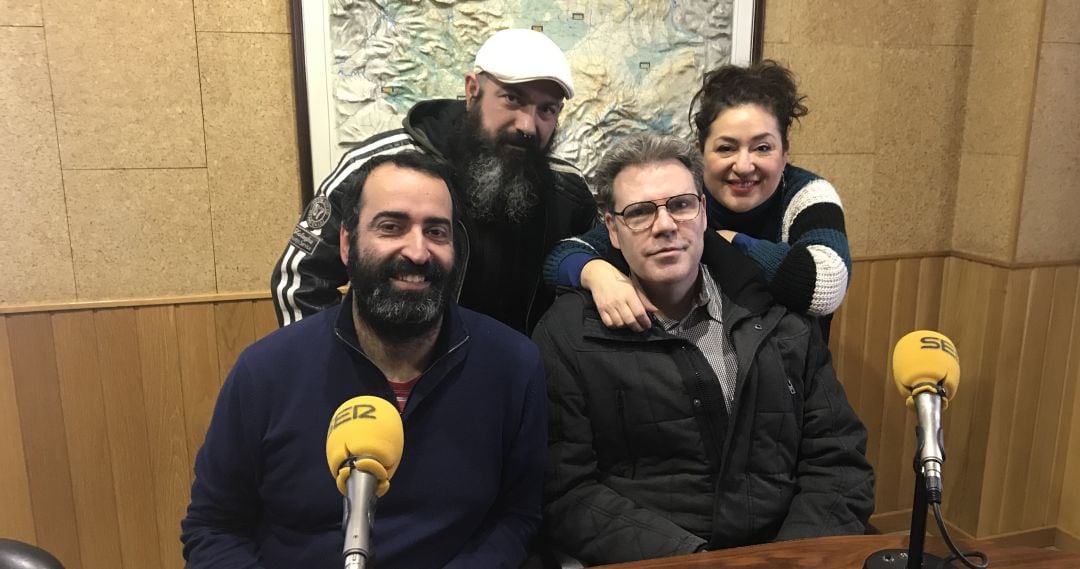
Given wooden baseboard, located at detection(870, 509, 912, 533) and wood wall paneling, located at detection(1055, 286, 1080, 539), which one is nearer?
wood wall paneling, located at detection(1055, 286, 1080, 539)

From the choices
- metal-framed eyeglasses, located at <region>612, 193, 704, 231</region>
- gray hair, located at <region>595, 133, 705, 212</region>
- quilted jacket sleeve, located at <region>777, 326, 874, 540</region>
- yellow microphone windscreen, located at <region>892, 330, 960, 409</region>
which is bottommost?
quilted jacket sleeve, located at <region>777, 326, 874, 540</region>

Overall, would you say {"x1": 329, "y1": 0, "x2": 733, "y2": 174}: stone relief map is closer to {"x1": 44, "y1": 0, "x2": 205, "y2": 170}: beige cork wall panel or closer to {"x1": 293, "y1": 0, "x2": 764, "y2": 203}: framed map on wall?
{"x1": 293, "y1": 0, "x2": 764, "y2": 203}: framed map on wall

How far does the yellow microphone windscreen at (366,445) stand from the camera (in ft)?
2.79

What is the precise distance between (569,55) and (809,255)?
43.0 inches

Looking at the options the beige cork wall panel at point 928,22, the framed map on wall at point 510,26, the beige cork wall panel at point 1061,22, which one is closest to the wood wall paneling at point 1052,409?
the beige cork wall panel at point 1061,22

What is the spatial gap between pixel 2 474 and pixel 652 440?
6.35ft

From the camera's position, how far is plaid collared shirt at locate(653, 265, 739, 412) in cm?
171

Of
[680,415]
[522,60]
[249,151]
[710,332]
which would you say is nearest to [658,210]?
[710,332]

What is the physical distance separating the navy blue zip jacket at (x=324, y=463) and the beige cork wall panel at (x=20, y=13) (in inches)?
49.4

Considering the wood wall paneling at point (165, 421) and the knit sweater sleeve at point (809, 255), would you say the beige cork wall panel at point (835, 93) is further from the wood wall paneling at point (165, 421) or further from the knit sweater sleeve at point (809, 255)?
the wood wall paneling at point (165, 421)

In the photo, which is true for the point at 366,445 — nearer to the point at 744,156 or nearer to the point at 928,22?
the point at 744,156

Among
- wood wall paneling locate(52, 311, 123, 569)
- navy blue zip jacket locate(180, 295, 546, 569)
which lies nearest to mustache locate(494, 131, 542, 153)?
navy blue zip jacket locate(180, 295, 546, 569)

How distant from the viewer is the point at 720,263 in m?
1.80

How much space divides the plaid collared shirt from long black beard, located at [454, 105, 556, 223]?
1.71 ft
